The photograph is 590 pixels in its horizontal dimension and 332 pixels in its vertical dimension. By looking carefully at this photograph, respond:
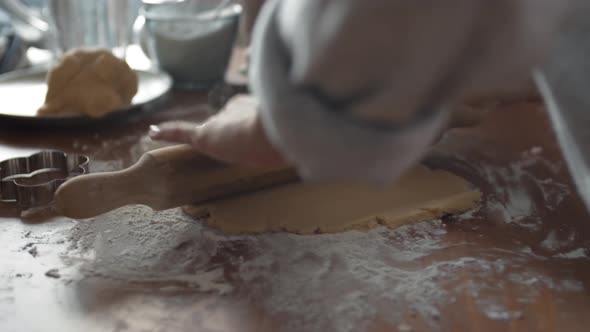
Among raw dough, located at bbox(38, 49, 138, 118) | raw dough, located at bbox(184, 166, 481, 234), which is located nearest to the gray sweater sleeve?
raw dough, located at bbox(184, 166, 481, 234)

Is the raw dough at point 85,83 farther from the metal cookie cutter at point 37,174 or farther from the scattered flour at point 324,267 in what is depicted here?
the scattered flour at point 324,267

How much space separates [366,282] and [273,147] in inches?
6.1

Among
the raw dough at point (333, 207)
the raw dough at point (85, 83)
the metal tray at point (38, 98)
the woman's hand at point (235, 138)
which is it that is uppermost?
the woman's hand at point (235, 138)

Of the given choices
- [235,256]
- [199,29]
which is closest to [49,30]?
[199,29]

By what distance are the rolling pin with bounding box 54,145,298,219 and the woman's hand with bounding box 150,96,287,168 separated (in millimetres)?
44

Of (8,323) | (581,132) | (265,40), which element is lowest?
(8,323)

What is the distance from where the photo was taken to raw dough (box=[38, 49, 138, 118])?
867 millimetres

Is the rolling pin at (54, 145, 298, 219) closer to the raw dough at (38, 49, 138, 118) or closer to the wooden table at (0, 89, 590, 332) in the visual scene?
the wooden table at (0, 89, 590, 332)

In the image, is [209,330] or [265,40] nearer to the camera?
[265,40]

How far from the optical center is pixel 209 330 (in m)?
0.51

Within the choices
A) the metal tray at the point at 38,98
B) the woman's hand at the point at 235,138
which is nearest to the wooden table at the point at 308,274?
the woman's hand at the point at 235,138

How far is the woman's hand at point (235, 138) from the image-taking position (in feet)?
1.62

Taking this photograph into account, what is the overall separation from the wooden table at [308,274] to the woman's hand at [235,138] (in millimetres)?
105

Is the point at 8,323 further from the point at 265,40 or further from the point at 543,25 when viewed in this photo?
the point at 543,25
